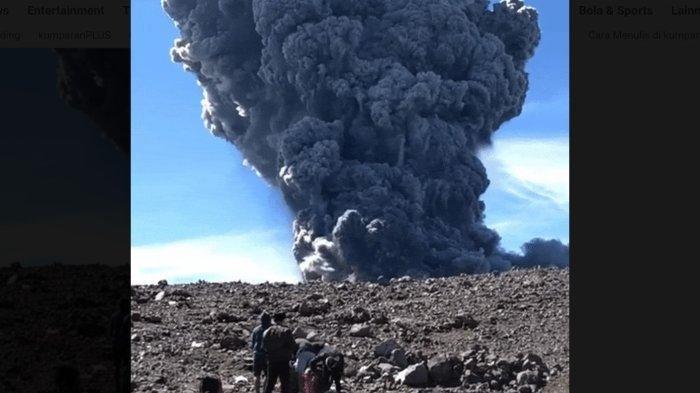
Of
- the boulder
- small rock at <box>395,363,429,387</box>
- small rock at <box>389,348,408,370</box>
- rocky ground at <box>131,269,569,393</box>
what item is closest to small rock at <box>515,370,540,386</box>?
rocky ground at <box>131,269,569,393</box>

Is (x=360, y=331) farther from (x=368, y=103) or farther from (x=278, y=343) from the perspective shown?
(x=368, y=103)

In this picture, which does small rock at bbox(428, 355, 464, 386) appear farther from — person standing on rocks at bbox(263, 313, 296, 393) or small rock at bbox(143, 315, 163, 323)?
small rock at bbox(143, 315, 163, 323)

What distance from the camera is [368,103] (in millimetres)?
25766

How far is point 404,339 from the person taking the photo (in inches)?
569

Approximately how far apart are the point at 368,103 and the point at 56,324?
45.9 ft

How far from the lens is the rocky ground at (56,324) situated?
11023 millimetres

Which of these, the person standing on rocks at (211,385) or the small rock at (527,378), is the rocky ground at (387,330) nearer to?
the small rock at (527,378)

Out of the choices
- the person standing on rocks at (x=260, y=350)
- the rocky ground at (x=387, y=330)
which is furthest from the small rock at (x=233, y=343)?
the person standing on rocks at (x=260, y=350)

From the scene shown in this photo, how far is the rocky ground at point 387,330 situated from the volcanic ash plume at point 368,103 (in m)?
4.29

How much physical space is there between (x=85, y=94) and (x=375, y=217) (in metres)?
13.0

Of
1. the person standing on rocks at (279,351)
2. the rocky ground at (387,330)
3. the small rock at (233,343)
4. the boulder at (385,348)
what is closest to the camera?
the person standing on rocks at (279,351)

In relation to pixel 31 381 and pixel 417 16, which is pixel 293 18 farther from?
pixel 31 381

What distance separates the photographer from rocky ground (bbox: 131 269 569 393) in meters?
11.7

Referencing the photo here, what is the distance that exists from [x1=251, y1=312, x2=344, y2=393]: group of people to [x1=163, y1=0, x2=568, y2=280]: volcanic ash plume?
12.9 m
